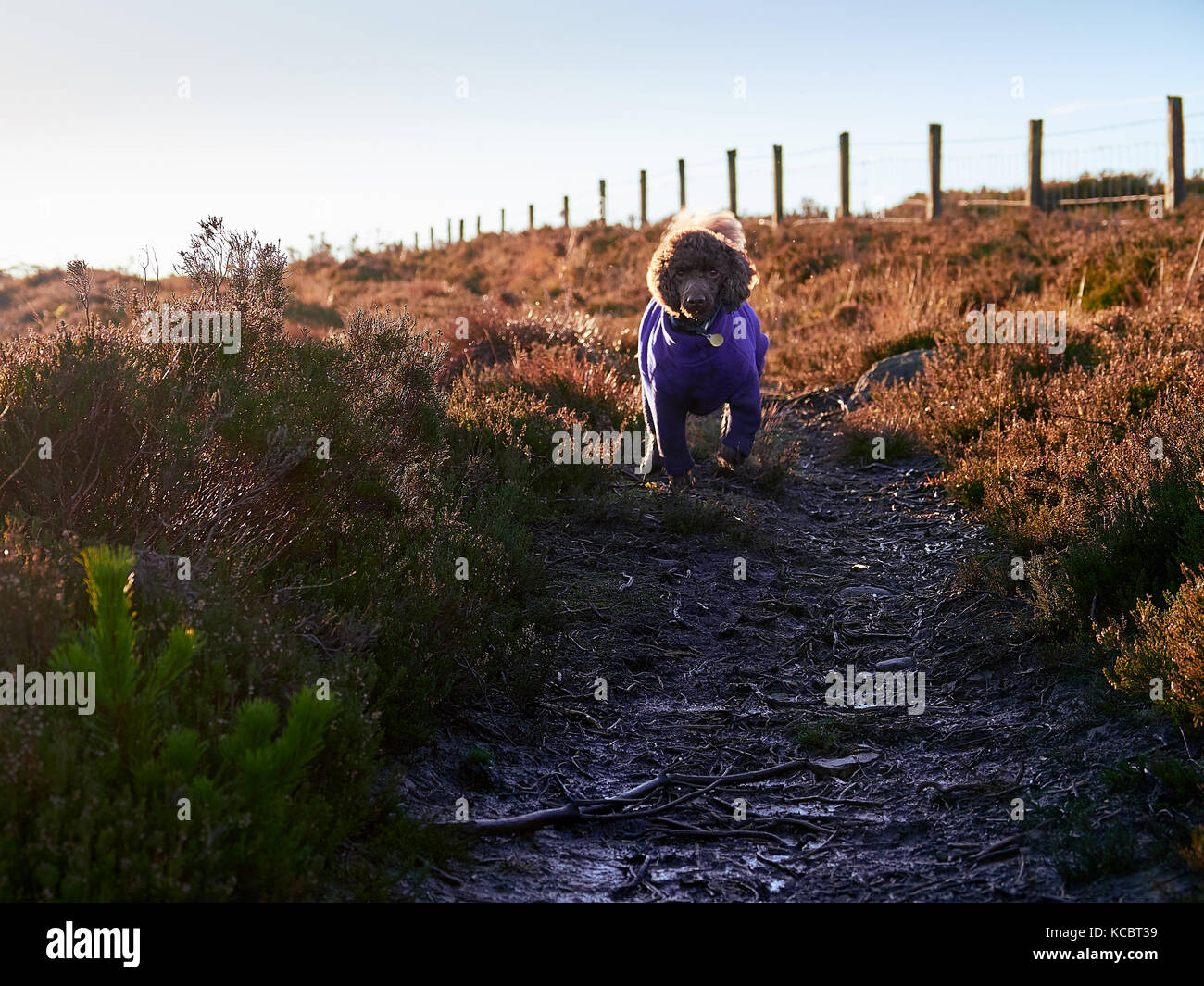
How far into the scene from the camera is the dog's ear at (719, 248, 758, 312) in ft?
20.6

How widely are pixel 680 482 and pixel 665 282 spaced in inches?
55.0

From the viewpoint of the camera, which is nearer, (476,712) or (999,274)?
(476,712)

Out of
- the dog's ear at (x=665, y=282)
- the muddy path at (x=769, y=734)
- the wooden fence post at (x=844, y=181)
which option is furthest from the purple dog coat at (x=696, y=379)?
the wooden fence post at (x=844, y=181)

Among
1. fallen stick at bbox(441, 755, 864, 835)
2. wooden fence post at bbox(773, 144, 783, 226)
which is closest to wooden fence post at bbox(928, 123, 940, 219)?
wooden fence post at bbox(773, 144, 783, 226)

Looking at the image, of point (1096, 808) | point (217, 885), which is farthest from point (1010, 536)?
point (217, 885)

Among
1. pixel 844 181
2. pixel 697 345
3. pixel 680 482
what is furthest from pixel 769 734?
pixel 844 181

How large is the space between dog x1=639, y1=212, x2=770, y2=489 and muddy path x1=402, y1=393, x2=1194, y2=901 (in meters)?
0.57

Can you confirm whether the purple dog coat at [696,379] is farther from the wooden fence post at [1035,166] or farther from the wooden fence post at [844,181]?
the wooden fence post at [844,181]

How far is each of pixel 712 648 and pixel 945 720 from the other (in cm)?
129

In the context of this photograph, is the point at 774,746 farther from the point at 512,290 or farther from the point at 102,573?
→ the point at 512,290

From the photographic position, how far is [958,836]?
299 cm

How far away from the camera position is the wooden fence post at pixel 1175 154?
2123 centimetres

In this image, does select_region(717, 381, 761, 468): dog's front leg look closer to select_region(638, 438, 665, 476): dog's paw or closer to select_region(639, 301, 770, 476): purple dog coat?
select_region(639, 301, 770, 476): purple dog coat
